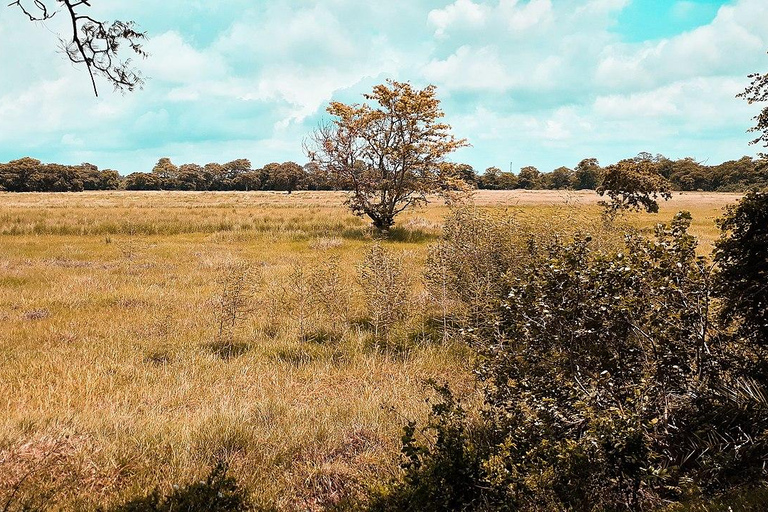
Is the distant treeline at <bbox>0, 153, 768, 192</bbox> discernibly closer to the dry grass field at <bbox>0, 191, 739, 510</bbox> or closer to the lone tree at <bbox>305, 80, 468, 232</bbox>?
the lone tree at <bbox>305, 80, 468, 232</bbox>

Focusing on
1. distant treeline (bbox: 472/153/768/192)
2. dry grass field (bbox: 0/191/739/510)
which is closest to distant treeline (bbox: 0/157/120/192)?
distant treeline (bbox: 472/153/768/192)

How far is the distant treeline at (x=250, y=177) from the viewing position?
94500mm

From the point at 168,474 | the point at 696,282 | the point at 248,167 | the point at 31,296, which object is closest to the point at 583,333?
the point at 696,282

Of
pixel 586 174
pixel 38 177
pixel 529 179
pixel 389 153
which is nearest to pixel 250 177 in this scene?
pixel 38 177

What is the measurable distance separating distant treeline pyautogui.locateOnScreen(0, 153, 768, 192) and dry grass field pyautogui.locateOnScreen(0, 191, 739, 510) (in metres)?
72.7

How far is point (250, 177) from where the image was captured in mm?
124812

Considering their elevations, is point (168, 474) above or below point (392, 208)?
below

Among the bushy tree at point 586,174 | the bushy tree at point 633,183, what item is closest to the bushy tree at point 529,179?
the bushy tree at point 586,174

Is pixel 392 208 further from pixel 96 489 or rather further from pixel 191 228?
pixel 96 489

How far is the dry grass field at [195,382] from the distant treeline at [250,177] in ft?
238

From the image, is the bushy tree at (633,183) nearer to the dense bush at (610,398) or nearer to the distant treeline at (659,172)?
the distant treeline at (659,172)

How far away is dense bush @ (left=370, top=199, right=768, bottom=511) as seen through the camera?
11.9ft

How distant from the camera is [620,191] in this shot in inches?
1113

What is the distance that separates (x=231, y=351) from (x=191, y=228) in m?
20.4
